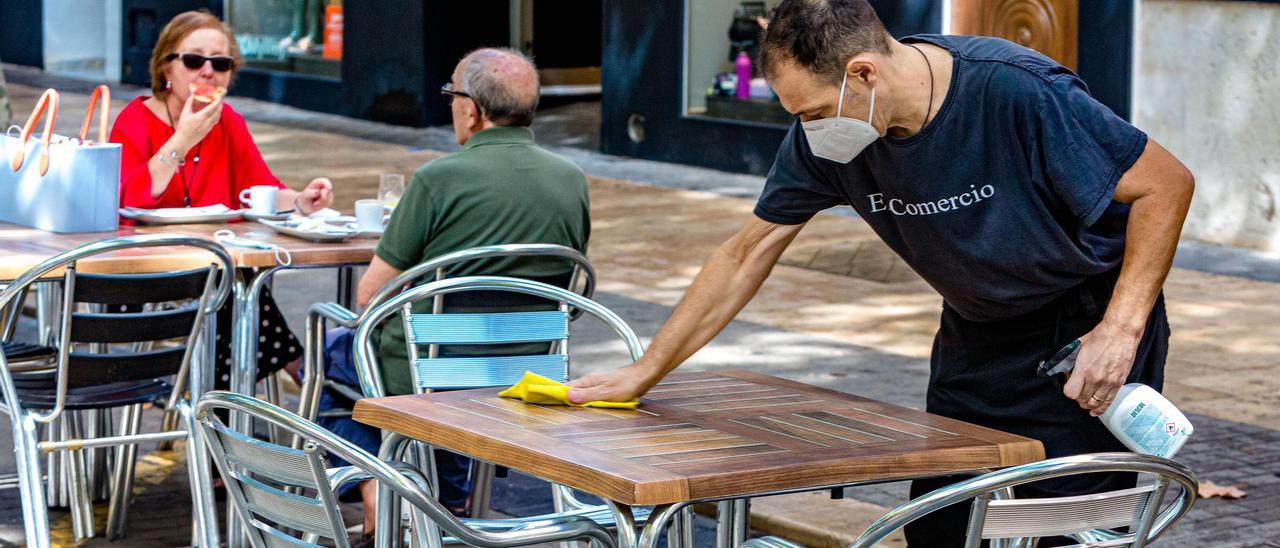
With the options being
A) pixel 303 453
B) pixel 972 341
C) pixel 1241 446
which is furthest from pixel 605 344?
pixel 303 453

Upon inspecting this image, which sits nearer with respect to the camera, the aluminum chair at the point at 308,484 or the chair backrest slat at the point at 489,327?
the aluminum chair at the point at 308,484

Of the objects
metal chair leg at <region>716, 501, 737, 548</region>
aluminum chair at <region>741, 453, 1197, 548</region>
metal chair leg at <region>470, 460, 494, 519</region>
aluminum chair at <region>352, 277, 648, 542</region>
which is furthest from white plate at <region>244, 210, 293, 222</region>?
aluminum chair at <region>741, 453, 1197, 548</region>

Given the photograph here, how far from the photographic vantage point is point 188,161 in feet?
19.7

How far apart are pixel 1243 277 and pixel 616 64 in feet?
24.6

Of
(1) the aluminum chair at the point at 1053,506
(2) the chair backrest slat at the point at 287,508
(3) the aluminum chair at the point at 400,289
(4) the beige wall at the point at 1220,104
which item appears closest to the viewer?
(1) the aluminum chair at the point at 1053,506

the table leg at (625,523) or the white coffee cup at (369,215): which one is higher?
the white coffee cup at (369,215)

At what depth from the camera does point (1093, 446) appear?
3467 millimetres

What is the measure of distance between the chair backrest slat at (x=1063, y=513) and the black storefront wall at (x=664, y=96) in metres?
10.7

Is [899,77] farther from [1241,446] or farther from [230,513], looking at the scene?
[1241,446]

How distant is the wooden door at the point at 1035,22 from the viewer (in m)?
6.63

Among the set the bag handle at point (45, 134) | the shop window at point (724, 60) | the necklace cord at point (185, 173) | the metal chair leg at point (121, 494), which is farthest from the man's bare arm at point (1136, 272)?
the shop window at point (724, 60)

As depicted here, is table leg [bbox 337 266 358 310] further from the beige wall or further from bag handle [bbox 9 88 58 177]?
the beige wall

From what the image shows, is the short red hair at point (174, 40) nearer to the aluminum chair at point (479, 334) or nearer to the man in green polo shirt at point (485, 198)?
the man in green polo shirt at point (485, 198)

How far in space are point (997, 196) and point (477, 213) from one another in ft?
6.32
